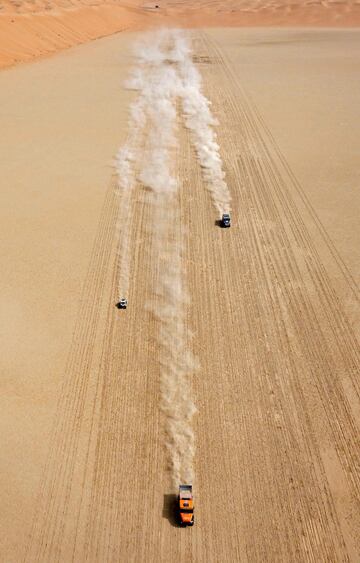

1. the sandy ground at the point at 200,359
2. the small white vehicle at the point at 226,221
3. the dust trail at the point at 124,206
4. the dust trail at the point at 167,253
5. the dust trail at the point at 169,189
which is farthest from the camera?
the small white vehicle at the point at 226,221

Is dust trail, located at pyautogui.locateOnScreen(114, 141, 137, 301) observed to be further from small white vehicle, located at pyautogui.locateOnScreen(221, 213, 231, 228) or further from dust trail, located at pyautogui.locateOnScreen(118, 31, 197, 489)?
small white vehicle, located at pyautogui.locateOnScreen(221, 213, 231, 228)

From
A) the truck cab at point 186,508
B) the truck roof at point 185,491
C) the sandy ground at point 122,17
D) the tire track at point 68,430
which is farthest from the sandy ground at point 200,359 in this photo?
the sandy ground at point 122,17

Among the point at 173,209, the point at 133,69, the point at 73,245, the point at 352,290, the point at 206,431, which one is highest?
the point at 133,69

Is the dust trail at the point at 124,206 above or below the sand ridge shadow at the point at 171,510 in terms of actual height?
above

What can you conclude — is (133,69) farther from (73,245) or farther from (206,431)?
(206,431)

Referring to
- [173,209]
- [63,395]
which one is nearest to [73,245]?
[173,209]

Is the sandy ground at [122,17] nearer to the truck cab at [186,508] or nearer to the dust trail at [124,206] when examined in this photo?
the dust trail at [124,206]
